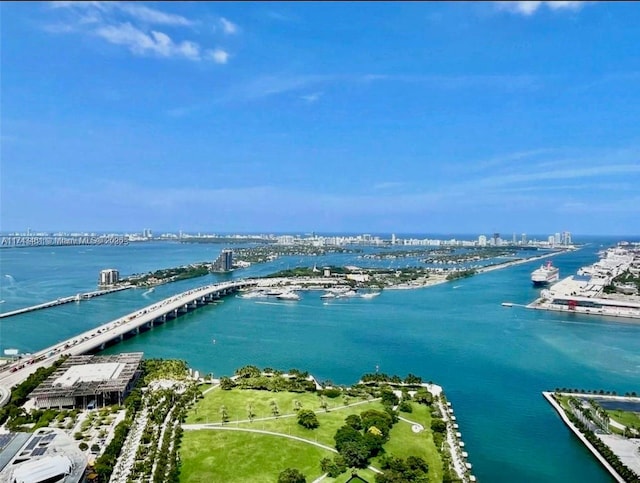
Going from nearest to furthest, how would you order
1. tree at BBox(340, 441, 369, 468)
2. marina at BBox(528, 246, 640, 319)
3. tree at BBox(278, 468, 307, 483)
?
tree at BBox(278, 468, 307, 483)
tree at BBox(340, 441, 369, 468)
marina at BBox(528, 246, 640, 319)

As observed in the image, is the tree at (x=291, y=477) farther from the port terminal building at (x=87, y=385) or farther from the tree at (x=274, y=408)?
the port terminal building at (x=87, y=385)

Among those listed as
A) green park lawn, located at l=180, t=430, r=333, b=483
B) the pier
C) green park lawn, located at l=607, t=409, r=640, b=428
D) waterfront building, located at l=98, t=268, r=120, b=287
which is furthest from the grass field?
waterfront building, located at l=98, t=268, r=120, b=287

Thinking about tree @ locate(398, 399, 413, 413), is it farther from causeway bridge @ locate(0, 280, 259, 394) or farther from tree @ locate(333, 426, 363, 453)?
causeway bridge @ locate(0, 280, 259, 394)

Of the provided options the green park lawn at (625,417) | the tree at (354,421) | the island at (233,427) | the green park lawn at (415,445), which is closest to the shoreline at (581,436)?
the green park lawn at (625,417)

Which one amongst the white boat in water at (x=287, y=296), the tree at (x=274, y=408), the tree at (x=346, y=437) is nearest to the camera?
the tree at (x=346, y=437)

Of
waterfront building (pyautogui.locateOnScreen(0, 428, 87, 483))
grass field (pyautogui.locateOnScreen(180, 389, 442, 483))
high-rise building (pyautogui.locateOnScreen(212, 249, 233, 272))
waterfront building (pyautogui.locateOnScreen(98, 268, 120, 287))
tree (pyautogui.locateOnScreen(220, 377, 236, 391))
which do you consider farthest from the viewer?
high-rise building (pyautogui.locateOnScreen(212, 249, 233, 272))

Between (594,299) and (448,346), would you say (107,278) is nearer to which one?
(448,346)
